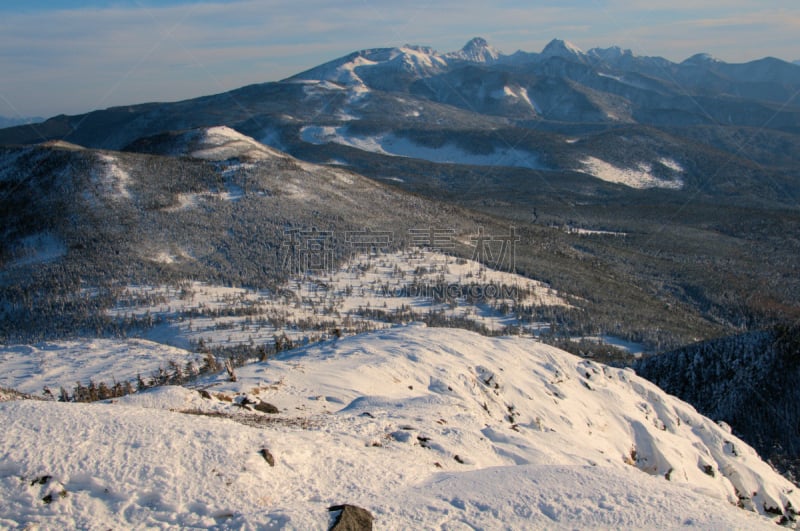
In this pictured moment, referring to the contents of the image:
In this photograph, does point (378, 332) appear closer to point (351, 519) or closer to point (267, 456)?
point (267, 456)

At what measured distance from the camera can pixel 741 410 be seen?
2920 centimetres

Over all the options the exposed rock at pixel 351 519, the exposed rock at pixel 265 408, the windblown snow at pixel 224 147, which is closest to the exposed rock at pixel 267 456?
the exposed rock at pixel 351 519

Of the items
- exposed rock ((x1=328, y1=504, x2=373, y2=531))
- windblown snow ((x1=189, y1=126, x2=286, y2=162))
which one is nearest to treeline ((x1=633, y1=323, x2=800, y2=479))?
exposed rock ((x1=328, y1=504, x2=373, y2=531))

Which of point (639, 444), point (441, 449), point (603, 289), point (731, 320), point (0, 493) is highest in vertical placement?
point (0, 493)

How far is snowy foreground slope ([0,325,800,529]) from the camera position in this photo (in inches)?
357

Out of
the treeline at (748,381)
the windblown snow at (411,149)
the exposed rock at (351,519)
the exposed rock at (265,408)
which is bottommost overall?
the treeline at (748,381)

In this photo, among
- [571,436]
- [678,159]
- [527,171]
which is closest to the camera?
[571,436]

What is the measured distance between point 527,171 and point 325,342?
132m

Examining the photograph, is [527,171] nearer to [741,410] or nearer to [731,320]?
[731,320]

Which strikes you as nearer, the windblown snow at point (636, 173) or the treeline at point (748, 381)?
the treeline at point (748, 381)

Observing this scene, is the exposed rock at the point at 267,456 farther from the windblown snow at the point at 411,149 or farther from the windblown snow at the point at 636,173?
the windblown snow at the point at 411,149

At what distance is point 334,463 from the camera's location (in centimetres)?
1090

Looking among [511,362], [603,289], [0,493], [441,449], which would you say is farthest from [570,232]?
[0,493]

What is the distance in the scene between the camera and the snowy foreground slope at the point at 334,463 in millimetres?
9070
